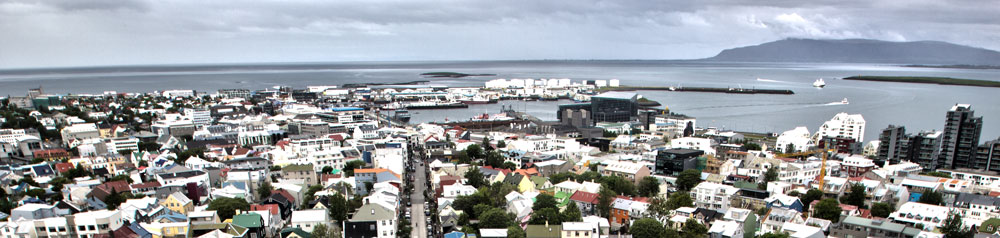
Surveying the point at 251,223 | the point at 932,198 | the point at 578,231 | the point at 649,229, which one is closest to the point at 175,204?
the point at 251,223

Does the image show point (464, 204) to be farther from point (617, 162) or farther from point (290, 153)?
point (290, 153)

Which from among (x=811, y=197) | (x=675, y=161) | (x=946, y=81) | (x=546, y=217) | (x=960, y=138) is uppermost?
(x=960, y=138)

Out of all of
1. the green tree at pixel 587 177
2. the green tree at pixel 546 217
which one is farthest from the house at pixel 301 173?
the green tree at pixel 587 177

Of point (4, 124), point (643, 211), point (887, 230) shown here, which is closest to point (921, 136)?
point (887, 230)

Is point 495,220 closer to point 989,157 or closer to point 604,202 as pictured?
point 604,202

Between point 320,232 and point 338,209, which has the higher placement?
point 320,232

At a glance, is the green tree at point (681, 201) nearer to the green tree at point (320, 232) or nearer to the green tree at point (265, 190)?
the green tree at point (320, 232)
